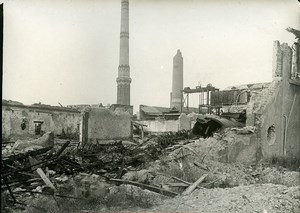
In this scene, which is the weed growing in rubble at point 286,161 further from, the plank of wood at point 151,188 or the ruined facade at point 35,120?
the ruined facade at point 35,120

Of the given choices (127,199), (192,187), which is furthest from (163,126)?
(127,199)

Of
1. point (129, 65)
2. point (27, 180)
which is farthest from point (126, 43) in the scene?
point (27, 180)

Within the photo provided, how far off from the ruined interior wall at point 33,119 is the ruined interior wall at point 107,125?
7.35m

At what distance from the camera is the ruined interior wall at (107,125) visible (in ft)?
53.9

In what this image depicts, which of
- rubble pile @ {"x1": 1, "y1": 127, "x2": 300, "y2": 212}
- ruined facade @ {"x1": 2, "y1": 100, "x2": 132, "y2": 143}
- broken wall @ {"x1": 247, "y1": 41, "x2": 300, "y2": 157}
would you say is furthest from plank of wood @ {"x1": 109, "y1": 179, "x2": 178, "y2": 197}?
A: ruined facade @ {"x1": 2, "y1": 100, "x2": 132, "y2": 143}

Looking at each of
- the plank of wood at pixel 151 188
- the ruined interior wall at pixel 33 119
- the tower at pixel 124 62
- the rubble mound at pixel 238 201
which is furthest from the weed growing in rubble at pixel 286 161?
the tower at pixel 124 62

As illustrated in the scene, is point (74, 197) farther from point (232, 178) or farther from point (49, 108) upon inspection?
point (49, 108)

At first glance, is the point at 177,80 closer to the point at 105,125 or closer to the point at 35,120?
the point at 35,120

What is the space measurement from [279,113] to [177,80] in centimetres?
2587

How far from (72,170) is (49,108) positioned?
18003 millimetres

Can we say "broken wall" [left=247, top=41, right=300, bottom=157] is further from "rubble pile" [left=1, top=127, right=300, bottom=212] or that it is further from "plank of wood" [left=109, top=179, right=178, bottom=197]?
"plank of wood" [left=109, top=179, right=178, bottom=197]

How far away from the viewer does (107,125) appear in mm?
17562

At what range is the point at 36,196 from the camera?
6375 millimetres

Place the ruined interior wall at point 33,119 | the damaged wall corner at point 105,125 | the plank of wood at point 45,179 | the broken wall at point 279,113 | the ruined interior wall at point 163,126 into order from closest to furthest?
the plank of wood at point 45,179
the broken wall at point 279,113
the damaged wall corner at point 105,125
the ruined interior wall at point 33,119
the ruined interior wall at point 163,126
